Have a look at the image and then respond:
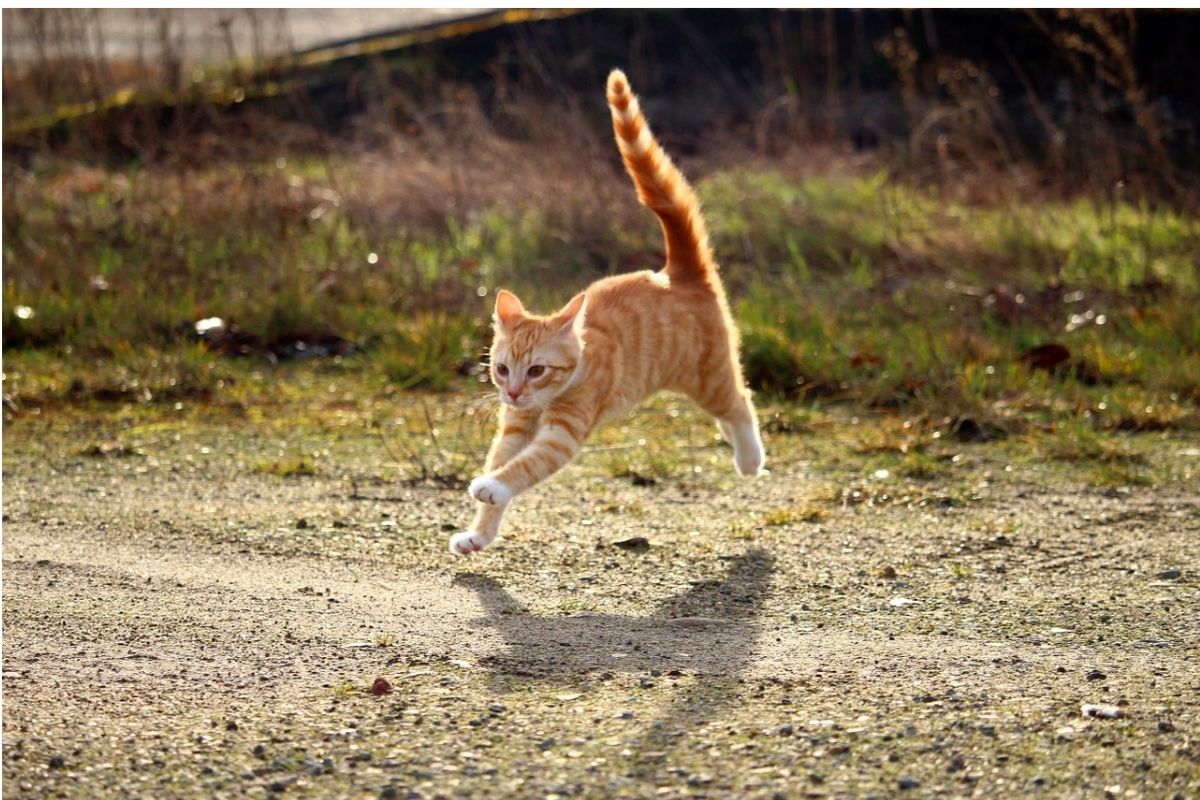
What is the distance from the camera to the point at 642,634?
3.64 m

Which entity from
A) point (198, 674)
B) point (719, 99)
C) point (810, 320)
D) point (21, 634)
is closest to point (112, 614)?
point (21, 634)

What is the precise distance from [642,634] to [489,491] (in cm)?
66

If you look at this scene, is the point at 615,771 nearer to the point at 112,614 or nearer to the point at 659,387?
the point at 112,614

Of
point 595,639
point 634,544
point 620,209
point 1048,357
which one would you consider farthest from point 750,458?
point 620,209

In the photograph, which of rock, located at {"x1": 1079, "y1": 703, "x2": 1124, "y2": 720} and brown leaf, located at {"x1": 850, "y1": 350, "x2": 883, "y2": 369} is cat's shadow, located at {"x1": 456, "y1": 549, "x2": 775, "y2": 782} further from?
brown leaf, located at {"x1": 850, "y1": 350, "x2": 883, "y2": 369}

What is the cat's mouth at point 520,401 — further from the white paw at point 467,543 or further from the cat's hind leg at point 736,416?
the cat's hind leg at point 736,416

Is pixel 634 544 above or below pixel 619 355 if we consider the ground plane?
below

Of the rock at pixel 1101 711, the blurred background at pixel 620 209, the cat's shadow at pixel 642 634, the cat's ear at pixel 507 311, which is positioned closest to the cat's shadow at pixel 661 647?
the cat's shadow at pixel 642 634

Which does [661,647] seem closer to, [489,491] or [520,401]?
[489,491]

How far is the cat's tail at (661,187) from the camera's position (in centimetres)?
487

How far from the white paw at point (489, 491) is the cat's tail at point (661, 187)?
4.16ft

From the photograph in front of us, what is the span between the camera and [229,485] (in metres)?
5.20

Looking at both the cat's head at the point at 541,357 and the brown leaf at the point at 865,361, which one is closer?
the cat's head at the point at 541,357

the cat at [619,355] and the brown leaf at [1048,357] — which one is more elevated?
the cat at [619,355]
